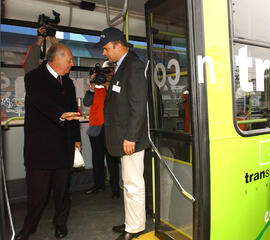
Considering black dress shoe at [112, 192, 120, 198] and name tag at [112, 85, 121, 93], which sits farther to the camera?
black dress shoe at [112, 192, 120, 198]

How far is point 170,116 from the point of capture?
85.7 inches

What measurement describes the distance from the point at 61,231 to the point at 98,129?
141cm

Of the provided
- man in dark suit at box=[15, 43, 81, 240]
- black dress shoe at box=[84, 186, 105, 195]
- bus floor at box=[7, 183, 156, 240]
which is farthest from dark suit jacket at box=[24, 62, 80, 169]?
black dress shoe at box=[84, 186, 105, 195]

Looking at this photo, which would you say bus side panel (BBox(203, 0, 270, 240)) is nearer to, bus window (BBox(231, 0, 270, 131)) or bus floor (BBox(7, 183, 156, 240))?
bus window (BBox(231, 0, 270, 131))

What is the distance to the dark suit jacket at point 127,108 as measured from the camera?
7.01ft

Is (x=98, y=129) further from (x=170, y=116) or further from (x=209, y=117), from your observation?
(x=209, y=117)

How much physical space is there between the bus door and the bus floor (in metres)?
0.45

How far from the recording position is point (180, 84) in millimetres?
2045

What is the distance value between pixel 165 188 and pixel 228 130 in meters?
0.80

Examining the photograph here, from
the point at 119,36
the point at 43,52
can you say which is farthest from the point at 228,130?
the point at 43,52

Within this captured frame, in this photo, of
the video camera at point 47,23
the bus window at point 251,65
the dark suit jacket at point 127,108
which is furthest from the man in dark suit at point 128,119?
the video camera at point 47,23

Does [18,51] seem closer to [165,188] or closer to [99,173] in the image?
[99,173]

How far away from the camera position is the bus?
1719 mm

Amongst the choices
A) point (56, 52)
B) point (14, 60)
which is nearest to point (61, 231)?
point (56, 52)
